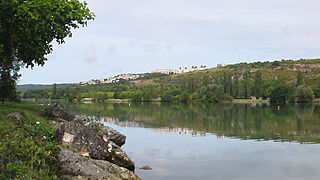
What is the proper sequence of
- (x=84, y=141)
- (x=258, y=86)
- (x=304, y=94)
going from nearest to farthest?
(x=84, y=141) < (x=304, y=94) < (x=258, y=86)

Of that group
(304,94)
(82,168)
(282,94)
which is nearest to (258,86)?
(282,94)

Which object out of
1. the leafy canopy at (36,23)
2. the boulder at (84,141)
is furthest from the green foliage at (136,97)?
the boulder at (84,141)

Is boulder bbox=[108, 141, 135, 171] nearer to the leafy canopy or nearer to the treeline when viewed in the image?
the leafy canopy

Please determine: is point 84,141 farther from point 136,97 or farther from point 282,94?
point 136,97

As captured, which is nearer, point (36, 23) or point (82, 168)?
point (82, 168)

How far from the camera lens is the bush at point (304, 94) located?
5197 inches

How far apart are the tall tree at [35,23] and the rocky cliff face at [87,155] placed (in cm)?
682

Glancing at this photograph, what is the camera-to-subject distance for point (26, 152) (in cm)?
1105

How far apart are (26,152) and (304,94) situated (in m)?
137

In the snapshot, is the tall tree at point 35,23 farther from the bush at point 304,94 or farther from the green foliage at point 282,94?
the green foliage at point 282,94

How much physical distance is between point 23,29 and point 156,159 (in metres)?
12.1

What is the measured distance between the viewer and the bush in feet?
433

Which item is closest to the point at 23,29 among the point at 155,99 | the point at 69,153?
the point at 69,153

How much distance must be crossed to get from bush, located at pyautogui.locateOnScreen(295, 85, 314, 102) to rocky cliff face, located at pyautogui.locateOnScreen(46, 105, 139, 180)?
421 ft
